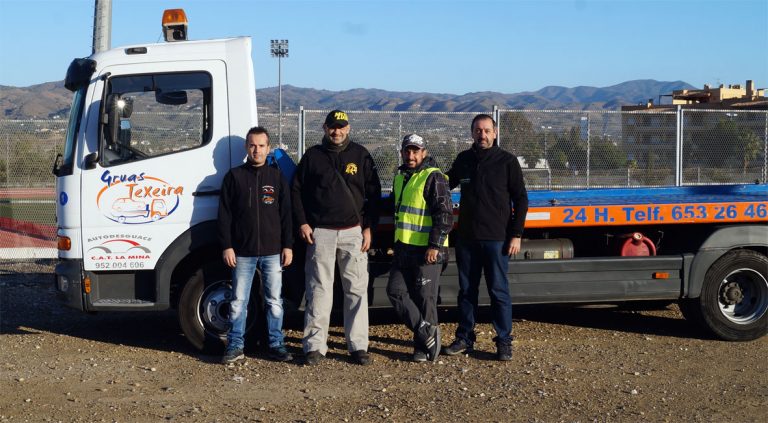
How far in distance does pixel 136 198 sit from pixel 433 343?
8.82ft

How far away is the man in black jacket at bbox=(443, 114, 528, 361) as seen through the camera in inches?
285

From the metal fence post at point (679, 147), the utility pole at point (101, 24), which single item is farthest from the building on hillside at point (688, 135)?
the utility pole at point (101, 24)

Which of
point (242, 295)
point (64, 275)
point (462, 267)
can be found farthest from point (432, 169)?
point (64, 275)

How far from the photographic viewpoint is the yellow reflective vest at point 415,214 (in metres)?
7.17

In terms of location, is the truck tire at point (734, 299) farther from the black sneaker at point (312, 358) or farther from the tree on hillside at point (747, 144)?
the tree on hillside at point (747, 144)

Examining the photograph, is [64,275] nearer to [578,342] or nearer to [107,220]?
[107,220]

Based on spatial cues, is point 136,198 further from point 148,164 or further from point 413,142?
point 413,142

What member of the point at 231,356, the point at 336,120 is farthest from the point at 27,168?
the point at 336,120

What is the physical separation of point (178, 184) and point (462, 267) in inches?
95.4

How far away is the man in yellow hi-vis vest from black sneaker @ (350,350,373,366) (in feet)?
1.31

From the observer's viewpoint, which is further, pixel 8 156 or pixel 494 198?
pixel 8 156

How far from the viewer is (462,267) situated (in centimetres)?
745

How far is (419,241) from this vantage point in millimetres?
7207

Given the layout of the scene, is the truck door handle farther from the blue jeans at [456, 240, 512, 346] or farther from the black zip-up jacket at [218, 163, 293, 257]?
the blue jeans at [456, 240, 512, 346]
